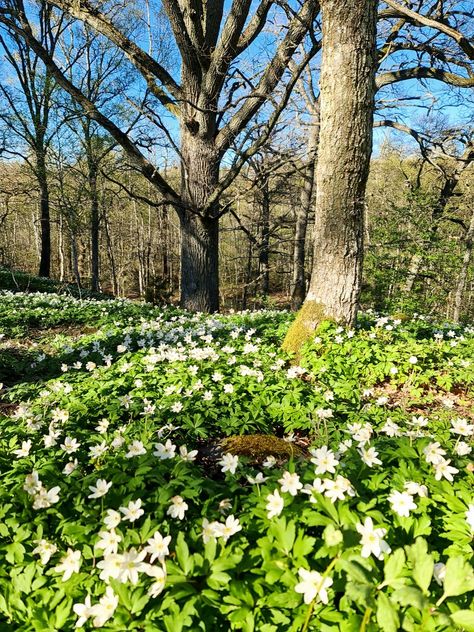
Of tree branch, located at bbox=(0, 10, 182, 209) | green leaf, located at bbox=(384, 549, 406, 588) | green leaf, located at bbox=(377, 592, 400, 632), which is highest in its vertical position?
tree branch, located at bbox=(0, 10, 182, 209)

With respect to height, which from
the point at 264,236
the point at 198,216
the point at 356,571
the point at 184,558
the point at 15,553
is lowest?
the point at 15,553

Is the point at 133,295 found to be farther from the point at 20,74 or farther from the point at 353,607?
the point at 353,607

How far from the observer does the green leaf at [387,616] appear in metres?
1.07

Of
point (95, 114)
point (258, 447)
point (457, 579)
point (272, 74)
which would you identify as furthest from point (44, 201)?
point (457, 579)

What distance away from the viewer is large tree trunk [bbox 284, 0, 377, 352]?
14.0 feet

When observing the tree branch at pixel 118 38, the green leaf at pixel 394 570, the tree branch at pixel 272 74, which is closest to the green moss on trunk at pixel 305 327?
the green leaf at pixel 394 570

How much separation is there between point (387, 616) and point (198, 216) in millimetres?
7780

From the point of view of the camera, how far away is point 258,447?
2.69 meters

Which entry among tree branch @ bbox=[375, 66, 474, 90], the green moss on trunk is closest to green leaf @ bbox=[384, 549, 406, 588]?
the green moss on trunk

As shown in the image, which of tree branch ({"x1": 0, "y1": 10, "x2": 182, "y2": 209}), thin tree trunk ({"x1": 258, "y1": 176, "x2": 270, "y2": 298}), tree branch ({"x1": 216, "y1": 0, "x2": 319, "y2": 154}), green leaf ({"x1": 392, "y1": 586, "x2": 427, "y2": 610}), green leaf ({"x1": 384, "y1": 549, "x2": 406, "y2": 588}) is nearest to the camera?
green leaf ({"x1": 392, "y1": 586, "x2": 427, "y2": 610})

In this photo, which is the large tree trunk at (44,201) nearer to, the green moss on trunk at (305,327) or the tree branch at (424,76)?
the tree branch at (424,76)

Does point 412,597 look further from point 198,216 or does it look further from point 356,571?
point 198,216

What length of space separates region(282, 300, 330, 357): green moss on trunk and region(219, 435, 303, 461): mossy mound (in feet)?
6.73

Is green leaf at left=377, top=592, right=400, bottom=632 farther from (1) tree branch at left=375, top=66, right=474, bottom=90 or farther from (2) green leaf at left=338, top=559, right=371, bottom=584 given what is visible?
(1) tree branch at left=375, top=66, right=474, bottom=90
